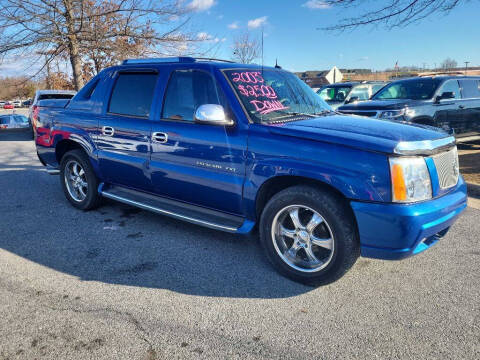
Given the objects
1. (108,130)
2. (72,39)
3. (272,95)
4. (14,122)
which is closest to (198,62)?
(272,95)

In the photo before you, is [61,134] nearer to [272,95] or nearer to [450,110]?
[272,95]

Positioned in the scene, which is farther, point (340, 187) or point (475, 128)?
point (475, 128)

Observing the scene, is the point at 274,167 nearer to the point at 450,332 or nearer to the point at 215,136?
the point at 215,136

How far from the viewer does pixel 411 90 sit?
8.73m

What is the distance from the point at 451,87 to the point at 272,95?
22.3 ft

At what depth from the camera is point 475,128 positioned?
915 centimetres

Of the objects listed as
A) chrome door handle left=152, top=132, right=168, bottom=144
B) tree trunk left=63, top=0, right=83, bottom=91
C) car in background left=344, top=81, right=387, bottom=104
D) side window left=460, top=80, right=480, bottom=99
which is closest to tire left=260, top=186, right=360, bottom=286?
chrome door handle left=152, top=132, right=168, bottom=144

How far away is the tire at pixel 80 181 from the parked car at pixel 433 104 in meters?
5.52

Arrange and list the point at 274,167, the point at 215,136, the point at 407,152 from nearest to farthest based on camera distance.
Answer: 1. the point at 407,152
2. the point at 274,167
3. the point at 215,136

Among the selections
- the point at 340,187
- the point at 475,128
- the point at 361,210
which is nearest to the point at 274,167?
the point at 340,187

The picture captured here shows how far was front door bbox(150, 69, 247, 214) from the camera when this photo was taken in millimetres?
3469

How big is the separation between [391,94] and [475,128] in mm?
2227

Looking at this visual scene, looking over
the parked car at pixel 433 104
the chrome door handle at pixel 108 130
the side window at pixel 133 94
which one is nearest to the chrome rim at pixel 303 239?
the side window at pixel 133 94

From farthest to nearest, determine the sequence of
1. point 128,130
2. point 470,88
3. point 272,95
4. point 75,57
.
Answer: point 75,57 → point 470,88 → point 128,130 → point 272,95
